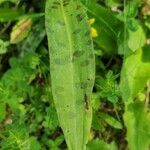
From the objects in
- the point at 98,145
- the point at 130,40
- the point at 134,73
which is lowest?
the point at 98,145

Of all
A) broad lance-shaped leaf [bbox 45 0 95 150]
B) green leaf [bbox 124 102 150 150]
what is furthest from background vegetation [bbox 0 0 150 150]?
broad lance-shaped leaf [bbox 45 0 95 150]

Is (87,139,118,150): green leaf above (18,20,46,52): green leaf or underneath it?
underneath

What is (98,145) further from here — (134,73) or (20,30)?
(20,30)


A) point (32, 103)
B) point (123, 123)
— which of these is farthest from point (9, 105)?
point (123, 123)

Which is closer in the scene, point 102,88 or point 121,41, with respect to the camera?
point 102,88

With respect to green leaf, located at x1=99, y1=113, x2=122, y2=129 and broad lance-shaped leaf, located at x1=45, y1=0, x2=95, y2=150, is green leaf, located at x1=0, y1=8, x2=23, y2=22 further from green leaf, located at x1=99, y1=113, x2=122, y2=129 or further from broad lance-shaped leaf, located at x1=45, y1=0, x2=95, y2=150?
green leaf, located at x1=99, y1=113, x2=122, y2=129

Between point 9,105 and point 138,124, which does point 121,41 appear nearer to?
point 138,124

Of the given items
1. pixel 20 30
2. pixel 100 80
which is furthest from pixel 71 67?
pixel 20 30
